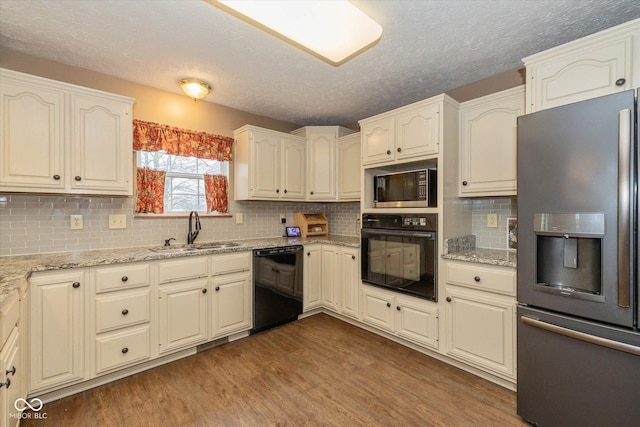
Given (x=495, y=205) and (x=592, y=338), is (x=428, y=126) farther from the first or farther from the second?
(x=592, y=338)

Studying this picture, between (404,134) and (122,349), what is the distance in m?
2.84

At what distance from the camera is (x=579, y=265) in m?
1.51

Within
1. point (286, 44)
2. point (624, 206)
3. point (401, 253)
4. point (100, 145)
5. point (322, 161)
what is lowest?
point (401, 253)

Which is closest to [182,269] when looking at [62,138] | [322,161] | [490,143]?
[62,138]

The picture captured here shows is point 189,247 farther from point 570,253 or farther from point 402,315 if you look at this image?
point 570,253

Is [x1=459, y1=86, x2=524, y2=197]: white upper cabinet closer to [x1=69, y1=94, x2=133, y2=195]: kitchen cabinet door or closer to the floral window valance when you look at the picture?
the floral window valance

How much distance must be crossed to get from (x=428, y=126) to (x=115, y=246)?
9.61 feet

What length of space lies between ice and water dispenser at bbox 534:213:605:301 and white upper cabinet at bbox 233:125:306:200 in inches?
96.9

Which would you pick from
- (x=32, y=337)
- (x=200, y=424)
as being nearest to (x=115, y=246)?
(x=32, y=337)

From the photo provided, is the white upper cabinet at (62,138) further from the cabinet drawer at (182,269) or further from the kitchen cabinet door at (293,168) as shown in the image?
the kitchen cabinet door at (293,168)

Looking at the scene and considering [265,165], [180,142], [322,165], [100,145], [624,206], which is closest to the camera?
[624,206]

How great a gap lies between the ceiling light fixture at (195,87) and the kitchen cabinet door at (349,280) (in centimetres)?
208

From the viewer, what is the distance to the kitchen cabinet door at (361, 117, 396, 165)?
8.93ft

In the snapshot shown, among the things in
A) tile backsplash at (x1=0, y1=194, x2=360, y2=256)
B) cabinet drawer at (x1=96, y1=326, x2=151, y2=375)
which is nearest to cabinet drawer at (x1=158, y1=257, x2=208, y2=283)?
cabinet drawer at (x1=96, y1=326, x2=151, y2=375)
